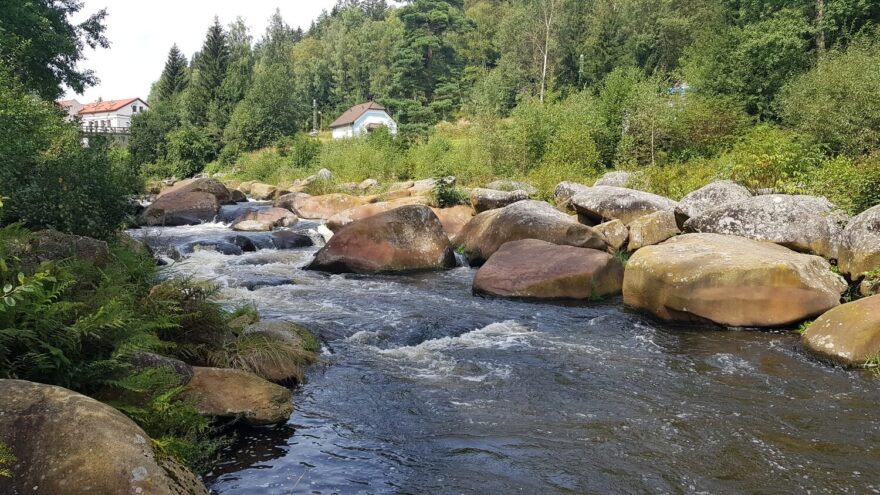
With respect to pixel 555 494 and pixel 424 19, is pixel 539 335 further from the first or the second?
pixel 424 19

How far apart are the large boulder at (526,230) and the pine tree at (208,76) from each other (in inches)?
1700

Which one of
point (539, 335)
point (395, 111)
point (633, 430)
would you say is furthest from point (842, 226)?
point (395, 111)

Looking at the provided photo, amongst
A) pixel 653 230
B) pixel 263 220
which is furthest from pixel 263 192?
pixel 653 230

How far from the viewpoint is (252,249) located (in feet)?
51.6

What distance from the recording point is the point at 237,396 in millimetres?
5293

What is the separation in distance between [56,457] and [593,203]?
13.5 meters

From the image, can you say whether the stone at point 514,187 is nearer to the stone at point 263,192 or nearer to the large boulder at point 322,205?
the large boulder at point 322,205

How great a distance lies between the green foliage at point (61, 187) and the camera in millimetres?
9453

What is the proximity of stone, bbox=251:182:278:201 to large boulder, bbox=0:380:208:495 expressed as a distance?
27432 millimetres

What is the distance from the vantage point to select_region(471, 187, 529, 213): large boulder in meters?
17.2

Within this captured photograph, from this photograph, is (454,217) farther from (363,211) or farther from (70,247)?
(70,247)

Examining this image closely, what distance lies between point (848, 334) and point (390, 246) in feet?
28.4

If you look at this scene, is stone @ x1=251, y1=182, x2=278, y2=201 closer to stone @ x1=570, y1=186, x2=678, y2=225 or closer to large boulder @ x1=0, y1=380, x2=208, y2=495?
stone @ x1=570, y1=186, x2=678, y2=225

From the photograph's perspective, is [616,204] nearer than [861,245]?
No
